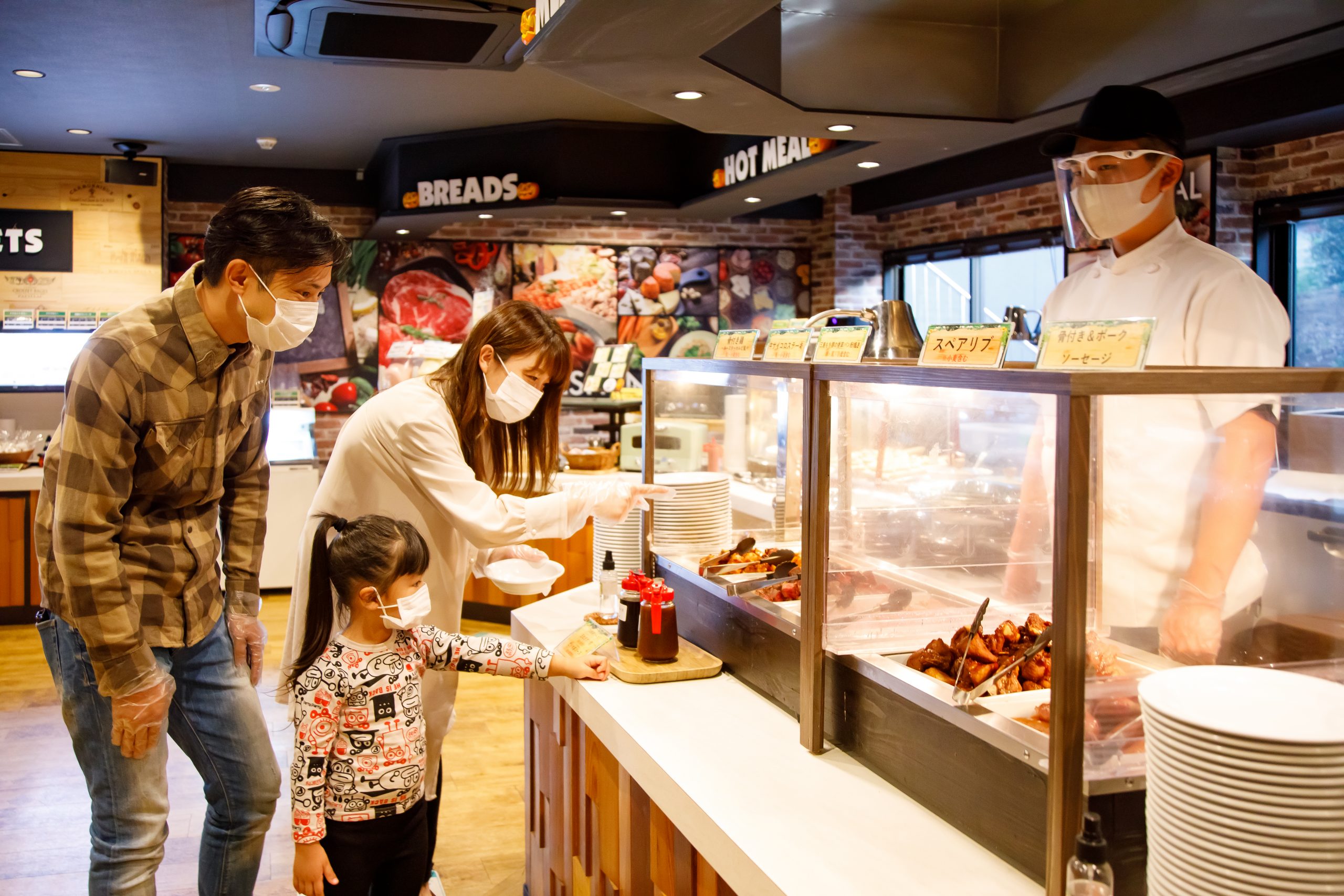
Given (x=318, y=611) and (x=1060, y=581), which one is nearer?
(x=1060, y=581)

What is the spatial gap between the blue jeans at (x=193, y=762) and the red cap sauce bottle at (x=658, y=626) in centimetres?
80

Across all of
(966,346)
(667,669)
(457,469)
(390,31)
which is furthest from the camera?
(390,31)

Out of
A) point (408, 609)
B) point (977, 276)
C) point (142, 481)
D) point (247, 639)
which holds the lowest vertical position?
point (247, 639)

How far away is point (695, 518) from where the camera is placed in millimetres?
2578

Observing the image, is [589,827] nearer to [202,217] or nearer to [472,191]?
[472,191]

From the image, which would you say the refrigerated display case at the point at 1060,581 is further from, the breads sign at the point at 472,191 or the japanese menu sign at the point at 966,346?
the breads sign at the point at 472,191

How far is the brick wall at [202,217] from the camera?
7.89 meters

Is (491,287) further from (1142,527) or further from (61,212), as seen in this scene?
(1142,527)

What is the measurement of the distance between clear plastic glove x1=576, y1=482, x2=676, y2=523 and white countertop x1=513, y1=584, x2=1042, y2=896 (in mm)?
432

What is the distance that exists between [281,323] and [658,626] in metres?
0.97

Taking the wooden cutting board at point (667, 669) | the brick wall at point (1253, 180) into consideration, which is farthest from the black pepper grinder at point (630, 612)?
the brick wall at point (1253, 180)

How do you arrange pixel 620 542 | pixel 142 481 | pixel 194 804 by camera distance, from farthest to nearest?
pixel 194 804 < pixel 620 542 < pixel 142 481

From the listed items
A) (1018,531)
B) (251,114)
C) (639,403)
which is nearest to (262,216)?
(1018,531)

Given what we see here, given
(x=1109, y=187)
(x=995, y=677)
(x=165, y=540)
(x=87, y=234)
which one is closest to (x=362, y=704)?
(x=165, y=540)
